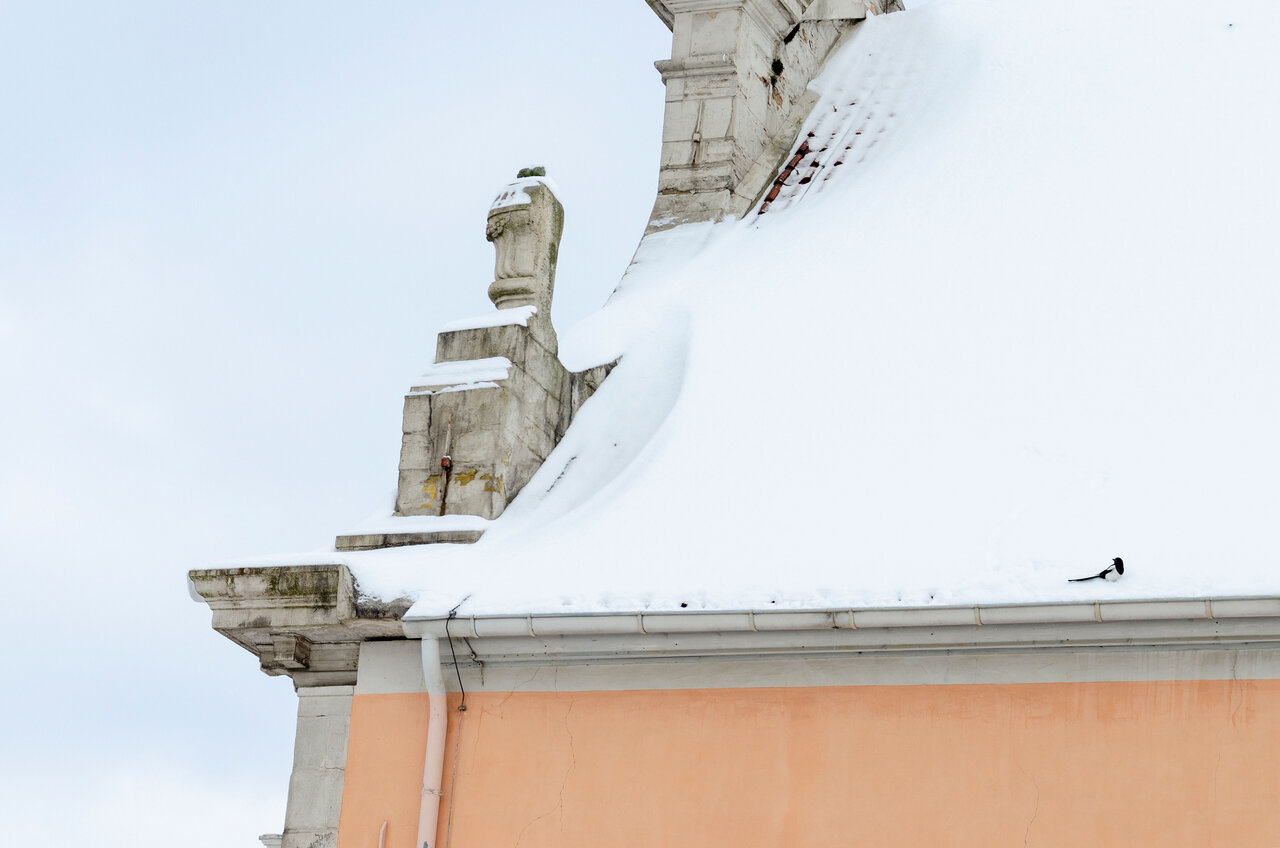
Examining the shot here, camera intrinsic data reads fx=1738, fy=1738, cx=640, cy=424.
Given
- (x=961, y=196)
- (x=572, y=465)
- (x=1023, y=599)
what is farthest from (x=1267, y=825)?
(x=961, y=196)

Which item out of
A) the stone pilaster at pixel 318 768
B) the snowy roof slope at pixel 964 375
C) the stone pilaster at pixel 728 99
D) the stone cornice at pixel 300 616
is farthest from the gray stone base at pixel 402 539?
the stone pilaster at pixel 728 99

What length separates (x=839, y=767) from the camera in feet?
24.8

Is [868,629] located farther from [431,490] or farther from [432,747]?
[431,490]

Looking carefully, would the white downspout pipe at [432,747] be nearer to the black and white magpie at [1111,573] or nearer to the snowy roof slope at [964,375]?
the snowy roof slope at [964,375]

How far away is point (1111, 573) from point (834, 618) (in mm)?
1156

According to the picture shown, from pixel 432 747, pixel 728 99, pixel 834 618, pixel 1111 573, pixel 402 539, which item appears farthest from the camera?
pixel 728 99

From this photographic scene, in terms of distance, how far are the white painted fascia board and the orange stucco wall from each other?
0.21m

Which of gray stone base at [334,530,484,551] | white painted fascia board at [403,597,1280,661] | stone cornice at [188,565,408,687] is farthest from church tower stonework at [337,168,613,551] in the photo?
white painted fascia board at [403,597,1280,661]

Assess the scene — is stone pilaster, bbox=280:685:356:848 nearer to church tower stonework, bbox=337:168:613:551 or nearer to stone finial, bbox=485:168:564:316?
church tower stonework, bbox=337:168:613:551

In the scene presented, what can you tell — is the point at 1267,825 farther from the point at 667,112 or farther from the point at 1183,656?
the point at 667,112

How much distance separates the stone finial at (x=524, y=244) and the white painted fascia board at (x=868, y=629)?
2.56 metres

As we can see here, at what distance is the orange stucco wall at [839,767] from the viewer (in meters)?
7.02

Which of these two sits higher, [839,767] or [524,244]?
[524,244]

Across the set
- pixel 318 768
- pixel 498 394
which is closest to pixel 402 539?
pixel 498 394
